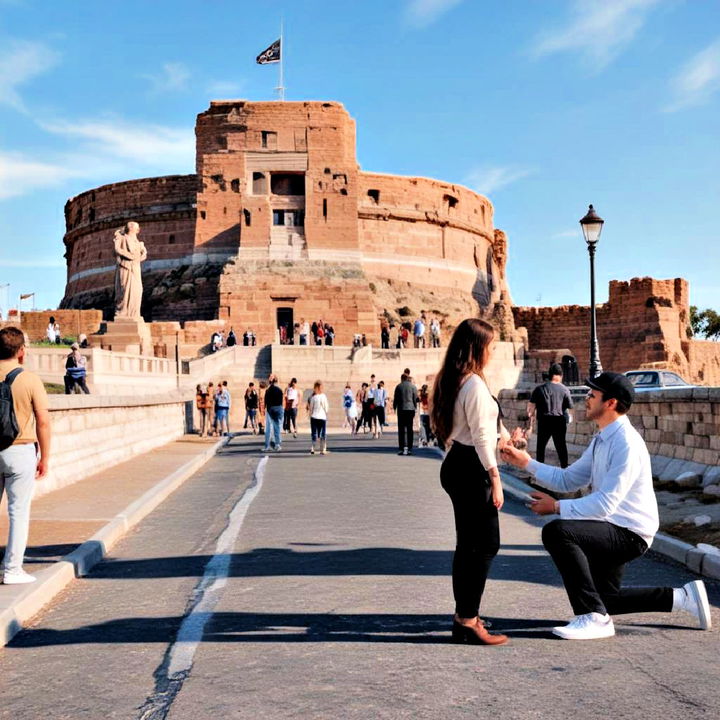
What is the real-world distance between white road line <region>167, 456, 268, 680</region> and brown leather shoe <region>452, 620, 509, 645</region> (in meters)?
1.35

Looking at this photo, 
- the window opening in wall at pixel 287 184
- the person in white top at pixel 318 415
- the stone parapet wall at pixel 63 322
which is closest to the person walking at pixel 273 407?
the person in white top at pixel 318 415

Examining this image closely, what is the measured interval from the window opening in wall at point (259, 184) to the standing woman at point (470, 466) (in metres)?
48.0

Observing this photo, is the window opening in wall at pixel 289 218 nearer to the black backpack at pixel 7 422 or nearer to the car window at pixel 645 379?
the car window at pixel 645 379

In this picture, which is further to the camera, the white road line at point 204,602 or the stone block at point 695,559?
the stone block at point 695,559

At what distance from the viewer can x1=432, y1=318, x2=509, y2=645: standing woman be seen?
4871mm

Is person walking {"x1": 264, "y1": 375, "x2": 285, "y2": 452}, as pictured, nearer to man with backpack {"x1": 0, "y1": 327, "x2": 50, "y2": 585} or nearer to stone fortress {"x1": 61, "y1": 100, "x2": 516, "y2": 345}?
man with backpack {"x1": 0, "y1": 327, "x2": 50, "y2": 585}

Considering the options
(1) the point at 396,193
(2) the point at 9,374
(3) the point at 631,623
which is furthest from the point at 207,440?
(1) the point at 396,193

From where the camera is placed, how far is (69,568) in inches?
269

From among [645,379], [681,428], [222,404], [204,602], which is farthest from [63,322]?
[204,602]

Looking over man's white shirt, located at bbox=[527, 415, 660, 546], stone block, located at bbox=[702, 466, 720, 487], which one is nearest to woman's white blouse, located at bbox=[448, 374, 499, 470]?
man's white shirt, located at bbox=[527, 415, 660, 546]

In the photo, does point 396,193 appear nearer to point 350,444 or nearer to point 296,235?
point 296,235

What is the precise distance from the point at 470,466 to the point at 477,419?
0.84 ft

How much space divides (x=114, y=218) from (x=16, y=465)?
52.4 m

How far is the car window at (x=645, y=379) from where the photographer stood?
20.0 m
